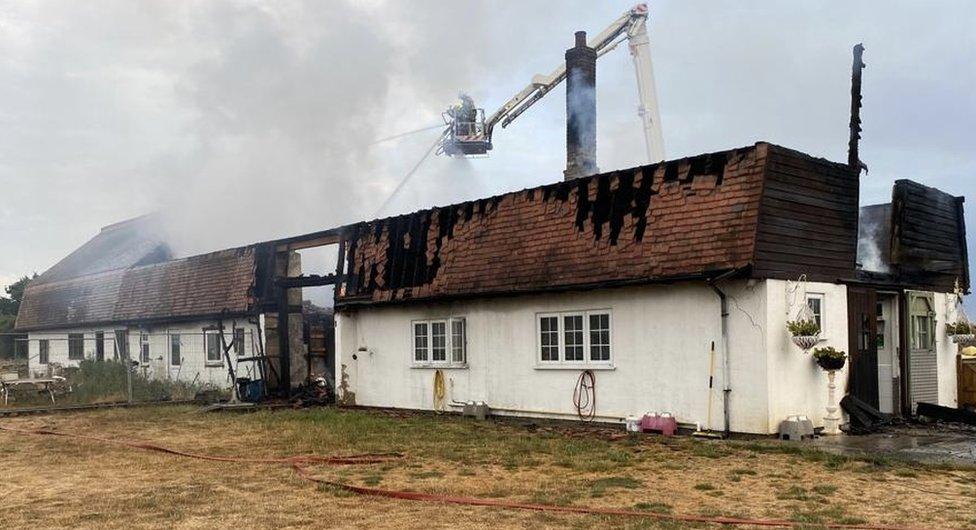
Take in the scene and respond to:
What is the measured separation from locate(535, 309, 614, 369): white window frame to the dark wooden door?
141 inches

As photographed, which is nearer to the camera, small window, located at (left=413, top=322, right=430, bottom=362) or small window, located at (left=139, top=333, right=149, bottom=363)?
small window, located at (left=413, top=322, right=430, bottom=362)

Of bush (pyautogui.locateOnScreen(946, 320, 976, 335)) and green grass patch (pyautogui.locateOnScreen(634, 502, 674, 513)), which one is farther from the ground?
bush (pyautogui.locateOnScreen(946, 320, 976, 335))

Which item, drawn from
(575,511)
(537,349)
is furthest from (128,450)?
(575,511)

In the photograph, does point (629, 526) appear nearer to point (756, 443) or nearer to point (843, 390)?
point (756, 443)

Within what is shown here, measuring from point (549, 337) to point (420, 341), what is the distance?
3653mm

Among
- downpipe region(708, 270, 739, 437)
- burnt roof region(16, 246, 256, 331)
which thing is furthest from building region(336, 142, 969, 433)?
burnt roof region(16, 246, 256, 331)

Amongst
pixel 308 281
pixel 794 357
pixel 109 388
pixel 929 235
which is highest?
pixel 929 235

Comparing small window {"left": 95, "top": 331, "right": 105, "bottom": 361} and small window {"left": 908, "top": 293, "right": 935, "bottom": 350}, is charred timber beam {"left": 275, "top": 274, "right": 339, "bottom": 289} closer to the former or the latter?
small window {"left": 95, "top": 331, "right": 105, "bottom": 361}

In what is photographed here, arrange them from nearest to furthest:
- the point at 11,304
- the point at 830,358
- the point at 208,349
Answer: the point at 830,358, the point at 208,349, the point at 11,304

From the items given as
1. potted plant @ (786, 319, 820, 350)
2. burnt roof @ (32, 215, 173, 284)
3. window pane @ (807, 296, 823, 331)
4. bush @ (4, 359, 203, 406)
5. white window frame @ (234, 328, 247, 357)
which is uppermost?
burnt roof @ (32, 215, 173, 284)

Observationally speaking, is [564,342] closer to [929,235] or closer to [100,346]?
[929,235]

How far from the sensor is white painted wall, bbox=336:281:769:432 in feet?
39.5

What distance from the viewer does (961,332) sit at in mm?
14867

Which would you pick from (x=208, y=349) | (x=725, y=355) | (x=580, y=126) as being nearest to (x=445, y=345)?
(x=725, y=355)
